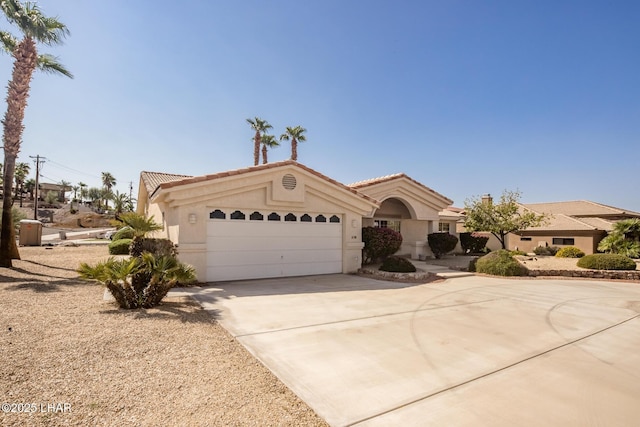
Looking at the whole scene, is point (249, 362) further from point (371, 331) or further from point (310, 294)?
point (310, 294)

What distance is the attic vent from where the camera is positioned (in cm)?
1351

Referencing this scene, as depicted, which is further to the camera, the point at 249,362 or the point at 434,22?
the point at 434,22

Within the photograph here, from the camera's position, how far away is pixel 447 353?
5.46 m

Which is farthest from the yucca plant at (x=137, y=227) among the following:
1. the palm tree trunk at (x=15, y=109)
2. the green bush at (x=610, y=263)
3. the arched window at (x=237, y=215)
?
the green bush at (x=610, y=263)

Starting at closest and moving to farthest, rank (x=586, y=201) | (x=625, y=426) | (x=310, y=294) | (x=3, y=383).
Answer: (x=625, y=426), (x=3, y=383), (x=310, y=294), (x=586, y=201)

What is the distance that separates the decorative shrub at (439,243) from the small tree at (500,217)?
1853 millimetres

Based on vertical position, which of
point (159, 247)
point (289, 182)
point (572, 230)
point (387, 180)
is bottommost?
point (159, 247)

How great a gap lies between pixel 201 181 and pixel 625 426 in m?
11.6

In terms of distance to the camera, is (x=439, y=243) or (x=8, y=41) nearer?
(x=8, y=41)

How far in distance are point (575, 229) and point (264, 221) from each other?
24.7 meters

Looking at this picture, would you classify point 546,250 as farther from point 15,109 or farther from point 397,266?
point 15,109

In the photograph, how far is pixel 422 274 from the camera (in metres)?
14.2

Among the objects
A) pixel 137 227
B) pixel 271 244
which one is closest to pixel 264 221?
pixel 271 244

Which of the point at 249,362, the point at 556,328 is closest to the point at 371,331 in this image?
the point at 249,362
